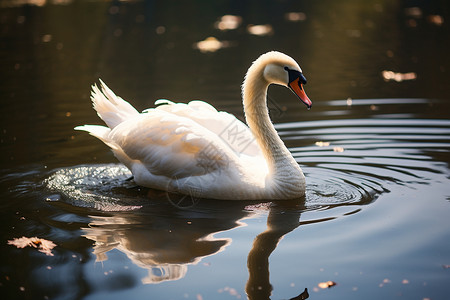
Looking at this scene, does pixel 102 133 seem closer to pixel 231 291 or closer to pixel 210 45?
pixel 231 291

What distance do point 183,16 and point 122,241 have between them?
2401 cm

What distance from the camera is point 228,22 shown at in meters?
25.9

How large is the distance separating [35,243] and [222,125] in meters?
2.66

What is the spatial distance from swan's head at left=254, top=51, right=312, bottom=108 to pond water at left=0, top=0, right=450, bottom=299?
4.10ft

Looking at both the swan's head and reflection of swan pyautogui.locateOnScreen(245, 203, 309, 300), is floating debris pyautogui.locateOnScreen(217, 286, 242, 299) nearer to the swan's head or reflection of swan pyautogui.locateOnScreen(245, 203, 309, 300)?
reflection of swan pyautogui.locateOnScreen(245, 203, 309, 300)

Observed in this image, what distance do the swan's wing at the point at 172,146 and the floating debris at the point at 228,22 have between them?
57.0 ft

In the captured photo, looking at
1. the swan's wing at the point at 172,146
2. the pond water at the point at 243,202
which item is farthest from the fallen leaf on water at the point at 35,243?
the swan's wing at the point at 172,146

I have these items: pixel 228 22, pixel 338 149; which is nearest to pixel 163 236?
pixel 338 149

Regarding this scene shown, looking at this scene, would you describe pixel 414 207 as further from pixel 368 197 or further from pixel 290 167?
pixel 290 167

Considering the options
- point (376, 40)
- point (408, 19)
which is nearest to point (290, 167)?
point (376, 40)

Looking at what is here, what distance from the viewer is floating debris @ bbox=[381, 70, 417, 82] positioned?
13.2 m

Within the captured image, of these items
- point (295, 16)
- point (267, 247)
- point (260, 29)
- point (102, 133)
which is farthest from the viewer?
point (295, 16)

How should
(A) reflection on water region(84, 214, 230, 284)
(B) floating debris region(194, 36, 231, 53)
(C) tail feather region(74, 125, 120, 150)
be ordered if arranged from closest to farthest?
(A) reflection on water region(84, 214, 230, 284) → (C) tail feather region(74, 125, 120, 150) → (B) floating debris region(194, 36, 231, 53)

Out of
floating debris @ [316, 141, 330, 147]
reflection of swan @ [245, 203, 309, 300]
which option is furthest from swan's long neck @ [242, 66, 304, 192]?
floating debris @ [316, 141, 330, 147]
